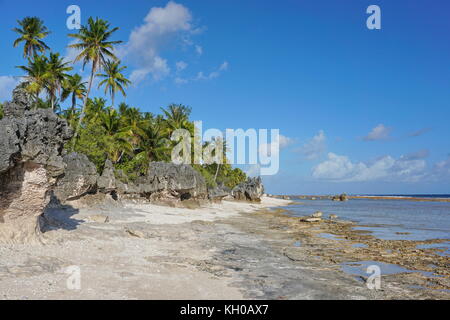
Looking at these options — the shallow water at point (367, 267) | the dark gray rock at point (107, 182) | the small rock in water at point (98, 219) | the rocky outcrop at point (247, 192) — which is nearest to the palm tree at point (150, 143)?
the dark gray rock at point (107, 182)

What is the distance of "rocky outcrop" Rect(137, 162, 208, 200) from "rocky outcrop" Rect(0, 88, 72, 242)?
768 inches

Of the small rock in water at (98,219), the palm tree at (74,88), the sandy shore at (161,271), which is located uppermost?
the palm tree at (74,88)

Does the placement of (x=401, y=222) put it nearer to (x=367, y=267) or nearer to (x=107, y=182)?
(x=367, y=267)

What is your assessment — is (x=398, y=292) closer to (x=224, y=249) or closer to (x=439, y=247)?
(x=224, y=249)

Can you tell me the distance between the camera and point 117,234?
12.4 m

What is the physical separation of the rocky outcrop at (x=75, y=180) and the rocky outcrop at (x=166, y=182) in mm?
9199

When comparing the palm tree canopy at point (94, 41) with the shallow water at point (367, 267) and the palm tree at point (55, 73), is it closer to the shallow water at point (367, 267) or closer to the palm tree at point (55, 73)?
the palm tree at point (55, 73)

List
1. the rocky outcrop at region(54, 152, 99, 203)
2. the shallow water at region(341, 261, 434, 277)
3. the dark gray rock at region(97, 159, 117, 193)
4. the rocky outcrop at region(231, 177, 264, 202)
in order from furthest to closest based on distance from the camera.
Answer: the rocky outcrop at region(231, 177, 264, 202), the dark gray rock at region(97, 159, 117, 193), the rocky outcrop at region(54, 152, 99, 203), the shallow water at region(341, 261, 434, 277)

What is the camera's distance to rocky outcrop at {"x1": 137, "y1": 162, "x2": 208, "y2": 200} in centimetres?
2958

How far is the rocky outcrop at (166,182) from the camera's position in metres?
29.6

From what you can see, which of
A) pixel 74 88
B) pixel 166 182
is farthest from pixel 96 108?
pixel 166 182

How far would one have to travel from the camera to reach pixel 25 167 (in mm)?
9125

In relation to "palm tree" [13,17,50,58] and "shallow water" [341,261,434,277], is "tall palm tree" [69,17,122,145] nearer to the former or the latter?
"palm tree" [13,17,50,58]

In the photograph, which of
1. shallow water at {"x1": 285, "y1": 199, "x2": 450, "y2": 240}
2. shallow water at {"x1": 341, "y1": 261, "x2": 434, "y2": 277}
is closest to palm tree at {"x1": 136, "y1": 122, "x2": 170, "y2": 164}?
shallow water at {"x1": 285, "y1": 199, "x2": 450, "y2": 240}
